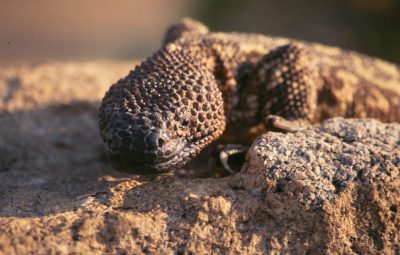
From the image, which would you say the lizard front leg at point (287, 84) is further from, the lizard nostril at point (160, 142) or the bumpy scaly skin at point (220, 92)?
the lizard nostril at point (160, 142)

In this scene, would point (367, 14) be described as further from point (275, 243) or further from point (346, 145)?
point (275, 243)

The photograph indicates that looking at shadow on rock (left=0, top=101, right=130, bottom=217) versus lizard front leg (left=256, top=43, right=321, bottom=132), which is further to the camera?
lizard front leg (left=256, top=43, right=321, bottom=132)

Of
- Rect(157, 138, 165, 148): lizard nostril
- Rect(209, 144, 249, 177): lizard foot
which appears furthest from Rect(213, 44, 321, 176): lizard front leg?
Rect(157, 138, 165, 148): lizard nostril

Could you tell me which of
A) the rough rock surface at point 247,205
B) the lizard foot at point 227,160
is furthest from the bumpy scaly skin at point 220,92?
the rough rock surface at point 247,205

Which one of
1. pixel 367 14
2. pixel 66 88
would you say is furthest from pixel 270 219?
pixel 367 14

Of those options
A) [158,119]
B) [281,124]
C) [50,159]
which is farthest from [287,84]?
[50,159]

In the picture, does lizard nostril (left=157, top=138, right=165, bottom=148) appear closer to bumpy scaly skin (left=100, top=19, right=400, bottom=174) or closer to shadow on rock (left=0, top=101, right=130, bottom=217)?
bumpy scaly skin (left=100, top=19, right=400, bottom=174)
